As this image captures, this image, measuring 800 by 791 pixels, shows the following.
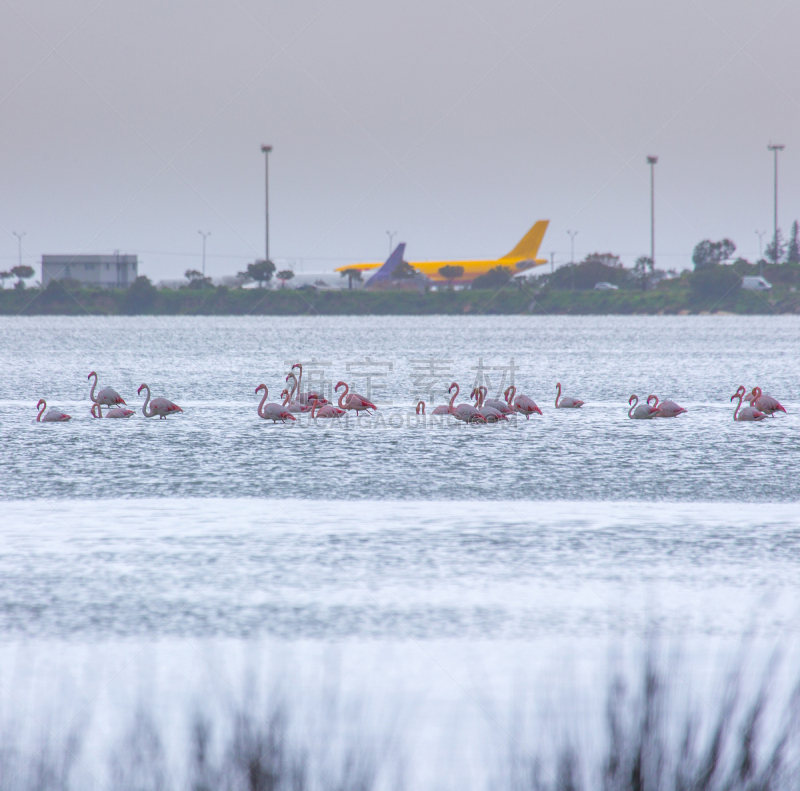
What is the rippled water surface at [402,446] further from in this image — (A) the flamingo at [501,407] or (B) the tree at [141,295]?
(B) the tree at [141,295]

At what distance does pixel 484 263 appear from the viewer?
176 m

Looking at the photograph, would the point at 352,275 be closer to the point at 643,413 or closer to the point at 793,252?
the point at 793,252

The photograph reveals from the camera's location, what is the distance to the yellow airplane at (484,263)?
6619 inches

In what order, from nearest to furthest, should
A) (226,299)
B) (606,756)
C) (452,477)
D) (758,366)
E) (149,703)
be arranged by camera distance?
(606,756), (149,703), (452,477), (758,366), (226,299)

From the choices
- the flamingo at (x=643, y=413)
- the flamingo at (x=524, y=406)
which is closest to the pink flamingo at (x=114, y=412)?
the flamingo at (x=524, y=406)

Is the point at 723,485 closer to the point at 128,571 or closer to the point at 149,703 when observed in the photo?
the point at 128,571

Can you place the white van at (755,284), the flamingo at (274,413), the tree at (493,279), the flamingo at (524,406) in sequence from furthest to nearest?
the tree at (493,279) → the white van at (755,284) → the flamingo at (524,406) → the flamingo at (274,413)

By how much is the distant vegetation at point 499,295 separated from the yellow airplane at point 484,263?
7.30 ft

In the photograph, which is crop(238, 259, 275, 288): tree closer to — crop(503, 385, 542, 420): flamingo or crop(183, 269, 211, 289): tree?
crop(183, 269, 211, 289): tree

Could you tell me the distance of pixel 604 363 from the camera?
136 feet

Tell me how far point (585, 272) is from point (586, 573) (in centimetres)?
15269

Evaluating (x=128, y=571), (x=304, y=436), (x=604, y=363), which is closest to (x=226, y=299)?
(x=604, y=363)

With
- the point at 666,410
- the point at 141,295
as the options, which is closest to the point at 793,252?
the point at 141,295

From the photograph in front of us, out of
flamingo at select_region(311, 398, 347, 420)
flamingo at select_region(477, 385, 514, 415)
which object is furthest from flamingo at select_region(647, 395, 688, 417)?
flamingo at select_region(311, 398, 347, 420)
